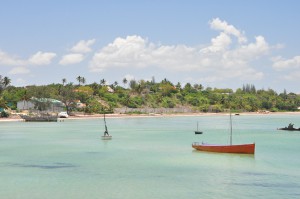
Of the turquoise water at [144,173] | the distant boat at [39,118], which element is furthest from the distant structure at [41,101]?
the turquoise water at [144,173]

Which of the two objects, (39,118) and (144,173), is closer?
(144,173)

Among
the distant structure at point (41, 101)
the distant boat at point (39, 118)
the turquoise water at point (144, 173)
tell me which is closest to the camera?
the turquoise water at point (144, 173)

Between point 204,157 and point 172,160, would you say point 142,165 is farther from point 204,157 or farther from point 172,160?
point 204,157

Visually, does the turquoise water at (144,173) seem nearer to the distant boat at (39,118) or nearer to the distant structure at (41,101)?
the distant boat at (39,118)

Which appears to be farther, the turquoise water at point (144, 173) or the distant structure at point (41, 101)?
the distant structure at point (41, 101)

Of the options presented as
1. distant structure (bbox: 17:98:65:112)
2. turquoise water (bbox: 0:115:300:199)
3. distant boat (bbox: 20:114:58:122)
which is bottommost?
turquoise water (bbox: 0:115:300:199)

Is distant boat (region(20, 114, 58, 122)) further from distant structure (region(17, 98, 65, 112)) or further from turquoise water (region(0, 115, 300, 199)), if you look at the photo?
turquoise water (region(0, 115, 300, 199))

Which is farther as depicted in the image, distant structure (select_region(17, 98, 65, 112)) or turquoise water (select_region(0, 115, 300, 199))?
distant structure (select_region(17, 98, 65, 112))

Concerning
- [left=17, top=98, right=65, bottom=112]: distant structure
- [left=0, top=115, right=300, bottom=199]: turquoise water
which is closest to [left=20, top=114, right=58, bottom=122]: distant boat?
[left=17, top=98, right=65, bottom=112]: distant structure

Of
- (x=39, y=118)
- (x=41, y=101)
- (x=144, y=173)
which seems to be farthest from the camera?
(x=41, y=101)

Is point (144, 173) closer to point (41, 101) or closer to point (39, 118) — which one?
point (39, 118)

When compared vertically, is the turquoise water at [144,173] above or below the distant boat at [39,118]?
below

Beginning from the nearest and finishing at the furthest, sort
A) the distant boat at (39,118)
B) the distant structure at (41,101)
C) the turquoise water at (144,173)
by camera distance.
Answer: the turquoise water at (144,173) → the distant boat at (39,118) → the distant structure at (41,101)

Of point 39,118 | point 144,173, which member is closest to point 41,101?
point 39,118
